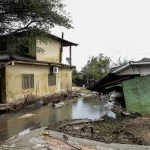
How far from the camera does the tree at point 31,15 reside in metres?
10.1

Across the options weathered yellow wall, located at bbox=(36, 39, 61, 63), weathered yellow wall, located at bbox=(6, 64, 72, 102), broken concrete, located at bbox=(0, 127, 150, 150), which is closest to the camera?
broken concrete, located at bbox=(0, 127, 150, 150)

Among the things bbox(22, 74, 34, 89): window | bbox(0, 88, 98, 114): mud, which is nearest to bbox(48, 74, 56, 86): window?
bbox(0, 88, 98, 114): mud

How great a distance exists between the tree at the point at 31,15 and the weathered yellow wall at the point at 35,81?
181 inches

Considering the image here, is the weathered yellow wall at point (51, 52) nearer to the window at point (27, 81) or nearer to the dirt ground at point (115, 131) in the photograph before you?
the window at point (27, 81)

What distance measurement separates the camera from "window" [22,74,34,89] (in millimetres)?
16914

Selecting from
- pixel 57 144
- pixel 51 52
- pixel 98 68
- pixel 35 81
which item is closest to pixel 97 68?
pixel 98 68

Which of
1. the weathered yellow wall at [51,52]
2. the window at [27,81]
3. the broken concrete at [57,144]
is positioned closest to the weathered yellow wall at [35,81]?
the window at [27,81]

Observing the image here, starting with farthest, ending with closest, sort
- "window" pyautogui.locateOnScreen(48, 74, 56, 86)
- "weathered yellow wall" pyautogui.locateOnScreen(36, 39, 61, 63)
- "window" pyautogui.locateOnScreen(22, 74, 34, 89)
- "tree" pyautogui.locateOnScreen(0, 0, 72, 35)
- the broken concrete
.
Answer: "window" pyautogui.locateOnScreen(48, 74, 56, 86)
"weathered yellow wall" pyautogui.locateOnScreen(36, 39, 61, 63)
"window" pyautogui.locateOnScreen(22, 74, 34, 89)
"tree" pyautogui.locateOnScreen(0, 0, 72, 35)
the broken concrete

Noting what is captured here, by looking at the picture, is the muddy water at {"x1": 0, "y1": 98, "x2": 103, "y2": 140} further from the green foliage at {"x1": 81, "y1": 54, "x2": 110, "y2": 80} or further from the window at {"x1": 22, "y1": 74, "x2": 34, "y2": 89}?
the green foliage at {"x1": 81, "y1": 54, "x2": 110, "y2": 80}

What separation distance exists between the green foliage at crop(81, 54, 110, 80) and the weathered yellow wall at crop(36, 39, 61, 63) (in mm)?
12716

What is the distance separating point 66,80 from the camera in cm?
2314

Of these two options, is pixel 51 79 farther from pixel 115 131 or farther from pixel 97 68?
pixel 97 68

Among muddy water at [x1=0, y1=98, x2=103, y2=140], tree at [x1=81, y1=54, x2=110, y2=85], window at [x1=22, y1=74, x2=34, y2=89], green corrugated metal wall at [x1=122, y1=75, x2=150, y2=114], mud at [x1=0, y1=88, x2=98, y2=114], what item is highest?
tree at [x1=81, y1=54, x2=110, y2=85]

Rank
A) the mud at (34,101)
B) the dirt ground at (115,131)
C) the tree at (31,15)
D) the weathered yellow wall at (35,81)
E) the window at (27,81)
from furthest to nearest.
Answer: the window at (27,81)
the weathered yellow wall at (35,81)
the mud at (34,101)
the tree at (31,15)
the dirt ground at (115,131)
